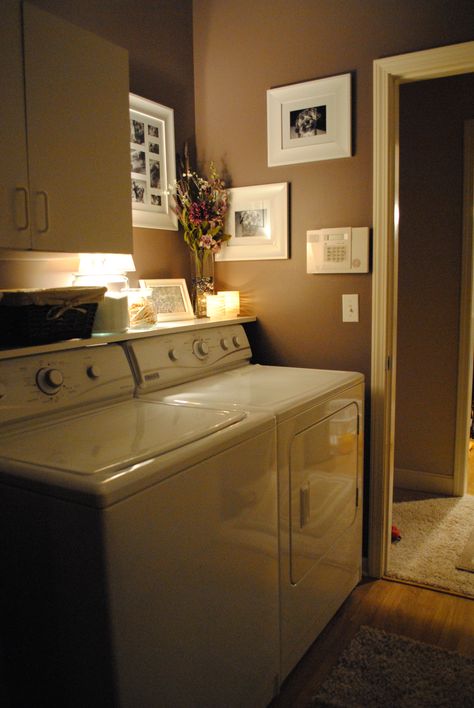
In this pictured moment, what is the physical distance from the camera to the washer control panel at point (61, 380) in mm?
1445

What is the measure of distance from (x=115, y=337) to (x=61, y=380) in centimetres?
28

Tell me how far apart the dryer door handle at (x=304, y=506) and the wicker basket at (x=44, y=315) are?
2.78 feet

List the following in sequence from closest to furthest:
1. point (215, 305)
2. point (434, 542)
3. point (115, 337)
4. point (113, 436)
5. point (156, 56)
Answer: point (113, 436)
point (115, 337)
point (156, 56)
point (215, 305)
point (434, 542)

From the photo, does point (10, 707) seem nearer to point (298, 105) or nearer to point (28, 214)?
point (28, 214)

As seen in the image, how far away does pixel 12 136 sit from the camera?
146cm

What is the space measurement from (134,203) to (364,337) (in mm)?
1126

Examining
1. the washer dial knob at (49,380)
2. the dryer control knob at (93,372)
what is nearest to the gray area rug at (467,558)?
the dryer control knob at (93,372)

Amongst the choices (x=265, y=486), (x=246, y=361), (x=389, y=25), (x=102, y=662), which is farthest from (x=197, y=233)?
(x=102, y=662)

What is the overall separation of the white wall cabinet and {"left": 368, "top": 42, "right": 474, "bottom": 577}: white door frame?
3.44ft

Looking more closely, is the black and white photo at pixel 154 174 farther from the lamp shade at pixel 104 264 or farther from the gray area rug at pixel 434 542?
the gray area rug at pixel 434 542

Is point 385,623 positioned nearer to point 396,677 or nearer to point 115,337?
point 396,677

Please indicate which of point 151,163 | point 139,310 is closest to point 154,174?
point 151,163

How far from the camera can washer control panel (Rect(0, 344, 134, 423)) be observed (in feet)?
4.74

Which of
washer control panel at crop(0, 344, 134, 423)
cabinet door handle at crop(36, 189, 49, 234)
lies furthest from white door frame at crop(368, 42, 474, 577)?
cabinet door handle at crop(36, 189, 49, 234)
